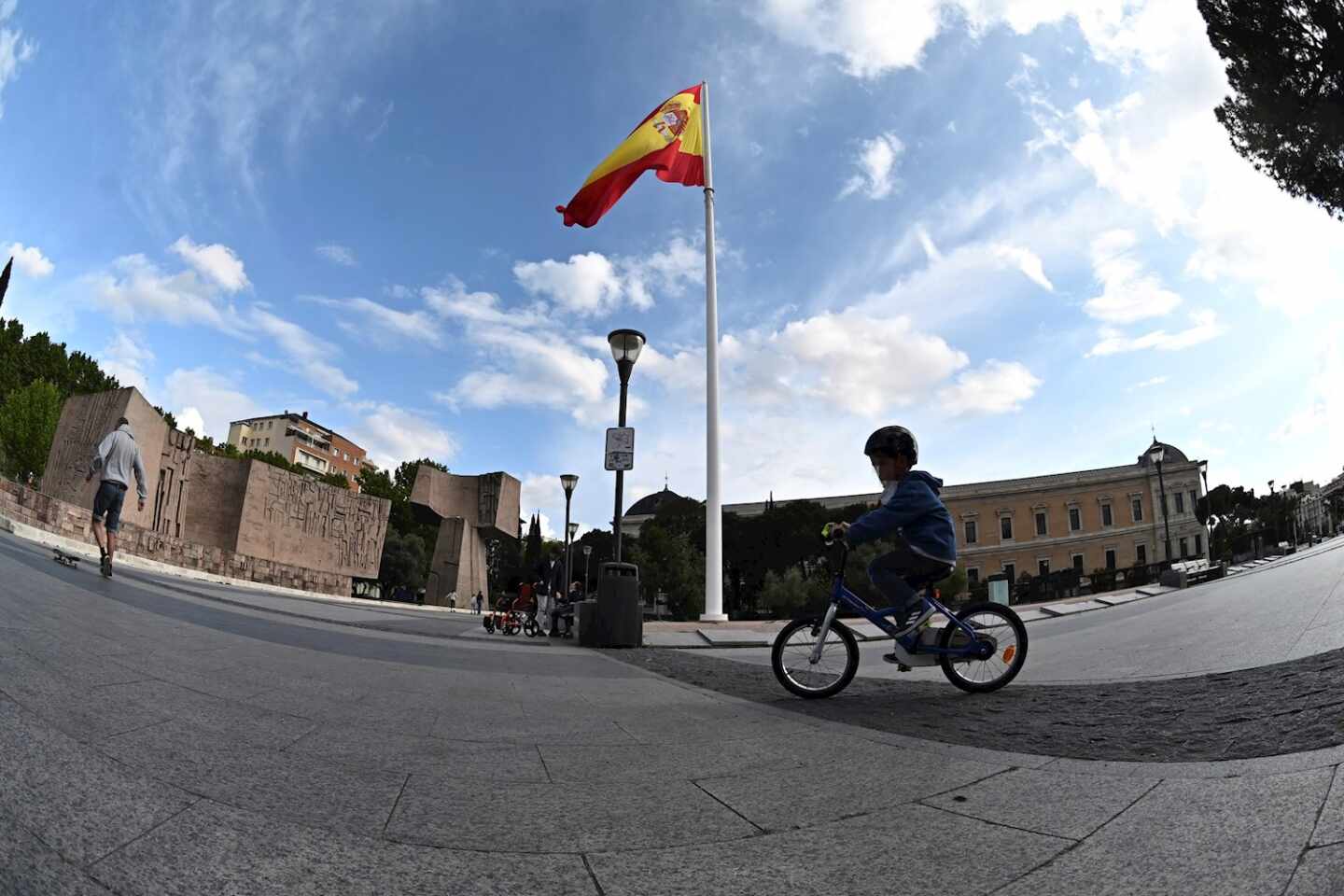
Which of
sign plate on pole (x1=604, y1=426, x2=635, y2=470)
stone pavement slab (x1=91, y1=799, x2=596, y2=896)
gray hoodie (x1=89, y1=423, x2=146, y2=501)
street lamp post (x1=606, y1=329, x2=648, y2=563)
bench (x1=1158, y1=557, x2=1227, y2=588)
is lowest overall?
stone pavement slab (x1=91, y1=799, x2=596, y2=896)

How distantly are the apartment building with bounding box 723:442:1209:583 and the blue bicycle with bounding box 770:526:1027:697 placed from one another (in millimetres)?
65946

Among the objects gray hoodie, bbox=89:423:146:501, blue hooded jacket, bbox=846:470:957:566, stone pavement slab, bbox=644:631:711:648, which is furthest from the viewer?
stone pavement slab, bbox=644:631:711:648

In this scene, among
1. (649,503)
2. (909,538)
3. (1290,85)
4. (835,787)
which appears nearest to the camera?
(835,787)

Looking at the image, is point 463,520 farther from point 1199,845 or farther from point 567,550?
point 1199,845

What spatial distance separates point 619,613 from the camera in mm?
8719

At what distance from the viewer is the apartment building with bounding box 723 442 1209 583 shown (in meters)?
68.8

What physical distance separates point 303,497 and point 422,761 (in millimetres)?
36526

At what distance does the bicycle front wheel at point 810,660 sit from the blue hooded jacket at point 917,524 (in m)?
0.76

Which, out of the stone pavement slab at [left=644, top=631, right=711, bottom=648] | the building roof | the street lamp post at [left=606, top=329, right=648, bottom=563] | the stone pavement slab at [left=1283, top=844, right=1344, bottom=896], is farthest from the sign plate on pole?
the building roof

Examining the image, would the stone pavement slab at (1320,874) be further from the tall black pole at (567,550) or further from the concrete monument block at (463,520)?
the concrete monument block at (463,520)

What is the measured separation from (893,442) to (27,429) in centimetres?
5032

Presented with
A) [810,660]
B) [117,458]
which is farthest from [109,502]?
[810,660]

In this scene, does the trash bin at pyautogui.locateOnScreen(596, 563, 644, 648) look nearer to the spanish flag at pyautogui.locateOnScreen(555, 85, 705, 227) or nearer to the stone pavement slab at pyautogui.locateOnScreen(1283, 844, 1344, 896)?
the stone pavement slab at pyautogui.locateOnScreen(1283, 844, 1344, 896)

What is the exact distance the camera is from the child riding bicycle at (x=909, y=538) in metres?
4.11
